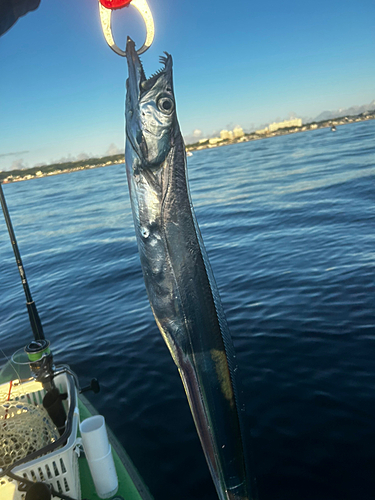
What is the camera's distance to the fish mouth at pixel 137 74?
193 cm

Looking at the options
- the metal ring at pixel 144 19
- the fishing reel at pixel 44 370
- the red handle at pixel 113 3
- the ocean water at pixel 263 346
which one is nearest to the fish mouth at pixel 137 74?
the metal ring at pixel 144 19

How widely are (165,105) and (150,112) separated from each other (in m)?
0.10

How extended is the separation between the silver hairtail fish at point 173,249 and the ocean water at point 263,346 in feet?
1.07

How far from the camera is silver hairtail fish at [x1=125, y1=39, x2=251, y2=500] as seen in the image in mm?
1945

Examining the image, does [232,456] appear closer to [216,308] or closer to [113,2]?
[216,308]

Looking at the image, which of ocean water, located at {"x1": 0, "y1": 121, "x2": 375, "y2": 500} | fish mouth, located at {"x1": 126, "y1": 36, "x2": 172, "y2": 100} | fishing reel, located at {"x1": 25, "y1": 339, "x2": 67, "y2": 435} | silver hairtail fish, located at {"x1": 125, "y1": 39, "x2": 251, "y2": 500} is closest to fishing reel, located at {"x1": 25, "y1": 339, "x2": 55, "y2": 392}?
fishing reel, located at {"x1": 25, "y1": 339, "x2": 67, "y2": 435}

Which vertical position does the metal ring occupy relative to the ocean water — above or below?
above

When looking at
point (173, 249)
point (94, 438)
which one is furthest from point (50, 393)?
point (173, 249)

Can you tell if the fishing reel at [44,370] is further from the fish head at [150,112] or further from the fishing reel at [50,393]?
the fish head at [150,112]

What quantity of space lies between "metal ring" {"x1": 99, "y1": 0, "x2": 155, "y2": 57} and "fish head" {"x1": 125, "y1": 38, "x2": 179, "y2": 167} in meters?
0.22

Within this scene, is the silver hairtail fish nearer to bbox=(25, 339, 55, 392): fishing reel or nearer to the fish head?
the fish head

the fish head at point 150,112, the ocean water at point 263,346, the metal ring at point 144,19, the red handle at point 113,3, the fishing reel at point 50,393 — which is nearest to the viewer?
the fish head at point 150,112

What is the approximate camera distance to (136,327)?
394 inches

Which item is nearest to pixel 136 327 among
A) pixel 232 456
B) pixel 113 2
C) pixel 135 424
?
pixel 135 424
